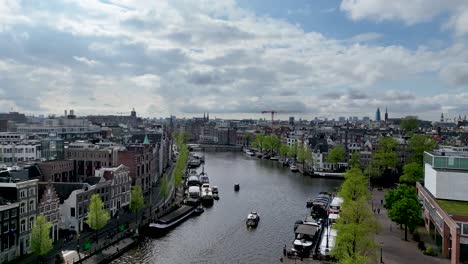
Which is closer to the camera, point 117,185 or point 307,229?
point 307,229

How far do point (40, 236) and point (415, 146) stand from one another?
79832 mm

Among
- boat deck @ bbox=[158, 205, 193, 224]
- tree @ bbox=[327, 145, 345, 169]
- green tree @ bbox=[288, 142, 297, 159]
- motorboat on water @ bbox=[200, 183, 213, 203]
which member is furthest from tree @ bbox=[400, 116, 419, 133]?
boat deck @ bbox=[158, 205, 193, 224]

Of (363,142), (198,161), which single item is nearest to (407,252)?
(363,142)

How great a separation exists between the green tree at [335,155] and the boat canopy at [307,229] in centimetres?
5588

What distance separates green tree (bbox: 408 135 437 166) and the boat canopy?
5111cm

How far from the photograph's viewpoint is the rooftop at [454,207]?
131 ft

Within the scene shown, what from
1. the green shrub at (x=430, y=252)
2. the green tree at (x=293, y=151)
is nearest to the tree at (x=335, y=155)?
the green tree at (x=293, y=151)

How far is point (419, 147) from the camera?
9088cm

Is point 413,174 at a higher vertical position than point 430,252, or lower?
higher

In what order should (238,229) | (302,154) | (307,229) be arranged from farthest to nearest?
(302,154), (238,229), (307,229)

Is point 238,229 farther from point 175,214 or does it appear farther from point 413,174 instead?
point 413,174

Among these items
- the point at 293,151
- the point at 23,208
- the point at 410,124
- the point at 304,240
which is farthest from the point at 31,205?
the point at 410,124

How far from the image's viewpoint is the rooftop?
4006 cm

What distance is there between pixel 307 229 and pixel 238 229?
28.8 ft
